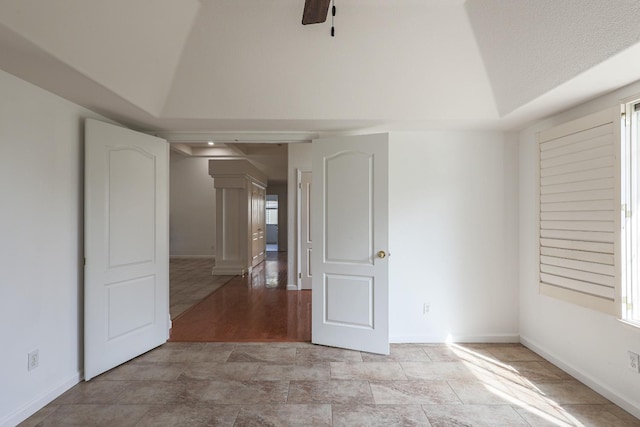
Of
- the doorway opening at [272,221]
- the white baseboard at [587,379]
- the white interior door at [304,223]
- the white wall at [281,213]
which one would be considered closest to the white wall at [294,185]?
the white interior door at [304,223]

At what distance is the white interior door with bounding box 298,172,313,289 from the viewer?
5.93m

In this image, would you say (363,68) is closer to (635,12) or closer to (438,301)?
(635,12)

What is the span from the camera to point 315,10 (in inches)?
80.6

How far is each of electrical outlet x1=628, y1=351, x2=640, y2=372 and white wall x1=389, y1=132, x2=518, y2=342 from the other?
4.33 ft

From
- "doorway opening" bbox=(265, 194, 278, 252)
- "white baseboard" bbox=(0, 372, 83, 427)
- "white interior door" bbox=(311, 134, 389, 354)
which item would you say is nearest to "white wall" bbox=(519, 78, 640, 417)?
"white interior door" bbox=(311, 134, 389, 354)

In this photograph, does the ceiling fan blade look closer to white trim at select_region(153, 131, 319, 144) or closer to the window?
white trim at select_region(153, 131, 319, 144)

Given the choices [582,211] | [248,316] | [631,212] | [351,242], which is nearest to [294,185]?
[248,316]

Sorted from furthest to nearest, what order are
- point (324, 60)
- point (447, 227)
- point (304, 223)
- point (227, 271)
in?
point (227, 271) < point (304, 223) < point (447, 227) < point (324, 60)

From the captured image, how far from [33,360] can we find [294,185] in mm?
4305

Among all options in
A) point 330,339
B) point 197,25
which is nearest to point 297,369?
point 330,339

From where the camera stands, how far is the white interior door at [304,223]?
5.93 m

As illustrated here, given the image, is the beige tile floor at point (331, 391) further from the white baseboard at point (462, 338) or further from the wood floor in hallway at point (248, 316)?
the wood floor in hallway at point (248, 316)

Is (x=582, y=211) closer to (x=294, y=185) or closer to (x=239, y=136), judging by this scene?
(x=239, y=136)

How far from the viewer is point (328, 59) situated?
285cm
